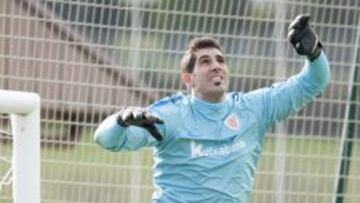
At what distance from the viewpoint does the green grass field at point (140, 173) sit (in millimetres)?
7293

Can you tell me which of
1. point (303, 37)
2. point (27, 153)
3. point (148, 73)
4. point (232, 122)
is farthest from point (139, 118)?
point (148, 73)

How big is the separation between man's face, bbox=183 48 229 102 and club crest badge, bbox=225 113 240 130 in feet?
0.35

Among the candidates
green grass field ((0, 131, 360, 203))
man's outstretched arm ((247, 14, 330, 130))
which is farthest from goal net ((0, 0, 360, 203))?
man's outstretched arm ((247, 14, 330, 130))

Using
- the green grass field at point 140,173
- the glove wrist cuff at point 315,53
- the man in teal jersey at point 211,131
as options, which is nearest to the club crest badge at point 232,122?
the man in teal jersey at point 211,131

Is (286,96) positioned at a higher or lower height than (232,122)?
higher

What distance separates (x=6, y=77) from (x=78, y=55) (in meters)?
0.48

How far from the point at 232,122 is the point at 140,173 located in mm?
1823

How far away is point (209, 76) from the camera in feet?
18.2

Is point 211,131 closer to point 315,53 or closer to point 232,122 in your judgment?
point 232,122

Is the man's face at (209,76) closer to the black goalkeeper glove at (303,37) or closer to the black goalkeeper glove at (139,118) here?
the black goalkeeper glove at (303,37)

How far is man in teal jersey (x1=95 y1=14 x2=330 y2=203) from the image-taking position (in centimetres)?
545

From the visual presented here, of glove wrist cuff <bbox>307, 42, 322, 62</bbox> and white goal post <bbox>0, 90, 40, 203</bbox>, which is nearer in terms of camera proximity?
white goal post <bbox>0, 90, 40, 203</bbox>

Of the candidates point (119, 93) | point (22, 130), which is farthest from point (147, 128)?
point (119, 93)

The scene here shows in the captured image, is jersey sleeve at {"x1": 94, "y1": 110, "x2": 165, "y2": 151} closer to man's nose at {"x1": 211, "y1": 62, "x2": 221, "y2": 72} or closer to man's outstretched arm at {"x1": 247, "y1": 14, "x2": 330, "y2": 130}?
man's nose at {"x1": 211, "y1": 62, "x2": 221, "y2": 72}
